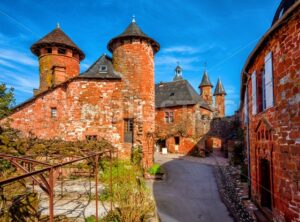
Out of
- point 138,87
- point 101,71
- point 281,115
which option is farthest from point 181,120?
point 281,115

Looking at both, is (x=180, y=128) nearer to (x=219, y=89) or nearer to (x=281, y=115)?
(x=281, y=115)

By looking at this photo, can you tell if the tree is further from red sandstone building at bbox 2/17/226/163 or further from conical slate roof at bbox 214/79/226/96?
conical slate roof at bbox 214/79/226/96

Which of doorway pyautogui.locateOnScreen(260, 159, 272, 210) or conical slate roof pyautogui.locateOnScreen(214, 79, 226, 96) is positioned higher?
conical slate roof pyautogui.locateOnScreen(214, 79, 226, 96)

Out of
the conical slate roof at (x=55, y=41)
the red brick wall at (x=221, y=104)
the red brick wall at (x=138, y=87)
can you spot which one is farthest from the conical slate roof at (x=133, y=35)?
the red brick wall at (x=221, y=104)

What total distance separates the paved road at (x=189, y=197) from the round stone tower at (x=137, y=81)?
301cm

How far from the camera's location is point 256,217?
7082 millimetres

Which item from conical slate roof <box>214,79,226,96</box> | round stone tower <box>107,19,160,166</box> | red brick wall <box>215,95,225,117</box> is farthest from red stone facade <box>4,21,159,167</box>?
conical slate roof <box>214,79,226,96</box>

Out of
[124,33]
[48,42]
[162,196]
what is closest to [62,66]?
[48,42]

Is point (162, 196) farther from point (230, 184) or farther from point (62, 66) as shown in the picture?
point (62, 66)

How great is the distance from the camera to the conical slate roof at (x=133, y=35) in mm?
15820

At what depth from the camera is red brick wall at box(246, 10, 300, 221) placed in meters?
4.95

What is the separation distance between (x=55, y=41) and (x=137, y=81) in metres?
9.78

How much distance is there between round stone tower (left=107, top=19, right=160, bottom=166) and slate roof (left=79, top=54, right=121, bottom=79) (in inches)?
19.0

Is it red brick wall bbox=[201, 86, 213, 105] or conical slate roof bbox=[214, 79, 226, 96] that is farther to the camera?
conical slate roof bbox=[214, 79, 226, 96]
